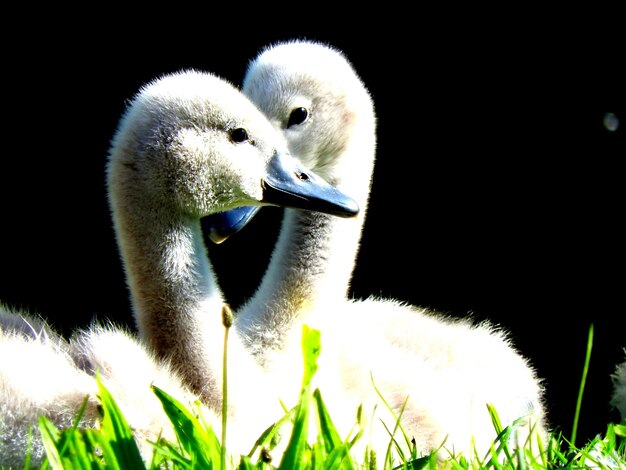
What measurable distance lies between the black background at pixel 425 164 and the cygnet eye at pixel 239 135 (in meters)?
1.94

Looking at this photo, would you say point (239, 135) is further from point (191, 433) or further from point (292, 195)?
point (191, 433)

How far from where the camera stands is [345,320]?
322 centimetres

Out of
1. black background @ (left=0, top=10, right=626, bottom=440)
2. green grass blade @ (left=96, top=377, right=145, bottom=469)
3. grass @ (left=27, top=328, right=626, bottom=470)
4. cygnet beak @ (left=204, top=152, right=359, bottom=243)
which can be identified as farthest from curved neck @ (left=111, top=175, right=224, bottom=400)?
black background @ (left=0, top=10, right=626, bottom=440)

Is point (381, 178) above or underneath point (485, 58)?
underneath

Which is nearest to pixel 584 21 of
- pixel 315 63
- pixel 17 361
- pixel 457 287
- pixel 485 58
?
pixel 485 58

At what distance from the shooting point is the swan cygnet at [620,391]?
11.1 feet

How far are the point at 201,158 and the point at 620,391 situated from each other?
1.70 meters

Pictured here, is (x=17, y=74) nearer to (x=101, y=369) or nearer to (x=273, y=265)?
(x=273, y=265)

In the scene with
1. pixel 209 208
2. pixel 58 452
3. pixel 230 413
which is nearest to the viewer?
pixel 58 452

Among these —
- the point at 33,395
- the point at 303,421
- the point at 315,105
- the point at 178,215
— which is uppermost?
the point at 315,105

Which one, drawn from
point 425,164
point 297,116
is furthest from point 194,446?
point 425,164

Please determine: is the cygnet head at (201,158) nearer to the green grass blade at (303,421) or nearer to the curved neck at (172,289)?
the curved neck at (172,289)

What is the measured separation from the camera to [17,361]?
214 cm

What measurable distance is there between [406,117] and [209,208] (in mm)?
2188
